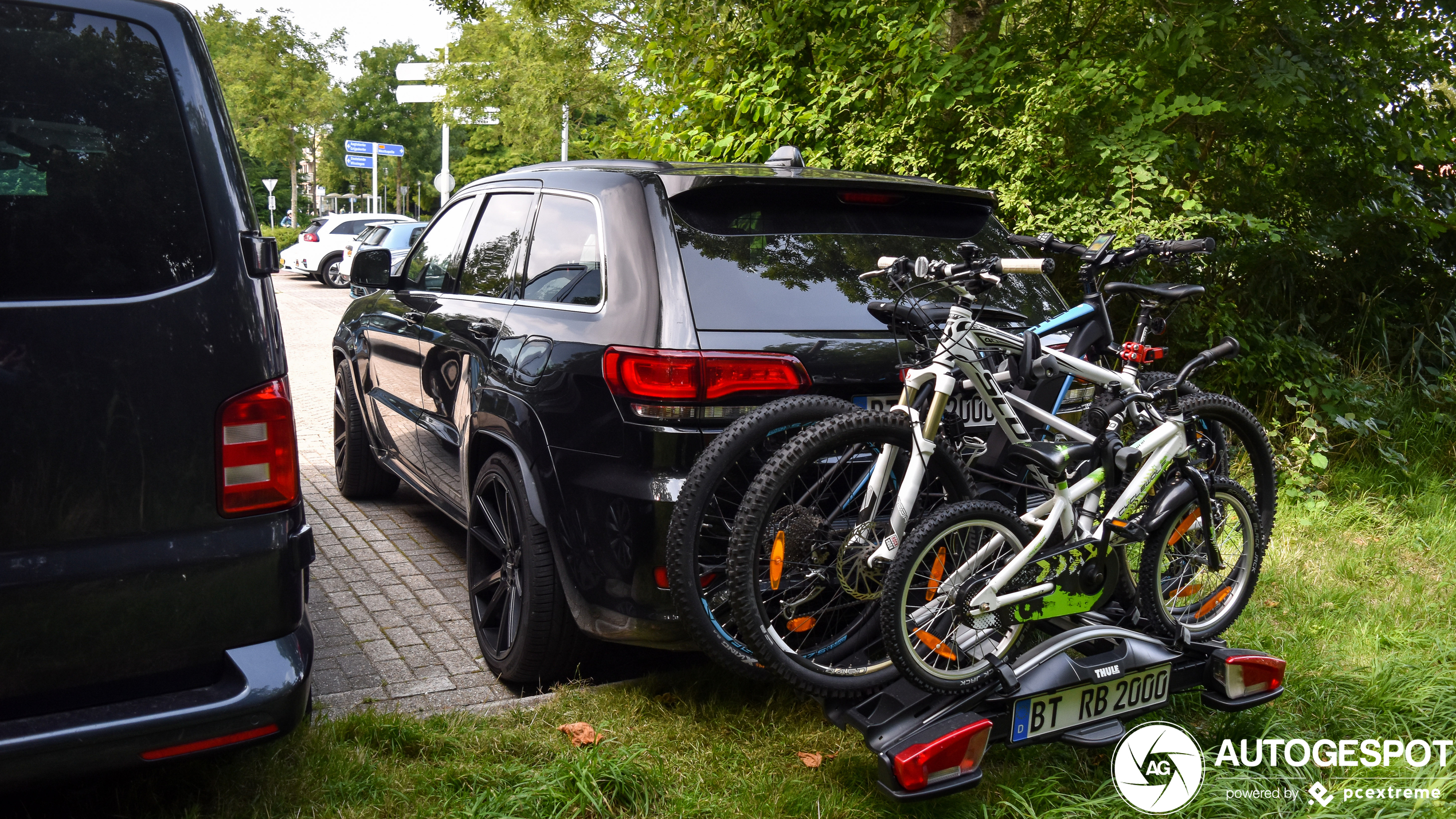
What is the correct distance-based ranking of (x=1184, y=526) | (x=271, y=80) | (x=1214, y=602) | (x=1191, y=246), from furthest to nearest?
(x=271, y=80) → (x=1214, y=602) → (x=1184, y=526) → (x=1191, y=246)

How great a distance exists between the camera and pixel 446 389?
4238 mm

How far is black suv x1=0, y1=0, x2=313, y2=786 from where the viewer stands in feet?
Result: 7.34

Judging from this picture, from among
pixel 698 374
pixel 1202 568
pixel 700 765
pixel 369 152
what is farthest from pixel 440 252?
pixel 369 152

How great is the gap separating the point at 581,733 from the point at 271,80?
121ft

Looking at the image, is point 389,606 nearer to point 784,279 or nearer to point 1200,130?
point 784,279

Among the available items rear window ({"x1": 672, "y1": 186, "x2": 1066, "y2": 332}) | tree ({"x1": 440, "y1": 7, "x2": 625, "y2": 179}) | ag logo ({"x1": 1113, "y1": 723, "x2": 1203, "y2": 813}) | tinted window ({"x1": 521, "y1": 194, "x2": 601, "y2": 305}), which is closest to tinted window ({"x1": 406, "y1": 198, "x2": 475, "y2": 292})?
tinted window ({"x1": 521, "y1": 194, "x2": 601, "y2": 305})

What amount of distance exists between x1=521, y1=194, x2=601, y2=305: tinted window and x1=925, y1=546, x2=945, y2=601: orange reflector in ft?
4.22

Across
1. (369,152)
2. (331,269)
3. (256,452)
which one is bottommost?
Result: (331,269)

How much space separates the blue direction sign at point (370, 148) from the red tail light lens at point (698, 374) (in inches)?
1681

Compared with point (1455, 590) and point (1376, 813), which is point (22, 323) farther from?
point (1455, 590)

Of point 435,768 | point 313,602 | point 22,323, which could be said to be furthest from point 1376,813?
point 313,602

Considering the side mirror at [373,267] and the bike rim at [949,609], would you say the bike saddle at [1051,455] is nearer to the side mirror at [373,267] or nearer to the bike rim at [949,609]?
the bike rim at [949,609]

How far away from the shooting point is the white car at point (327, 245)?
24688 mm

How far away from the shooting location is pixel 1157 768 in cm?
307
